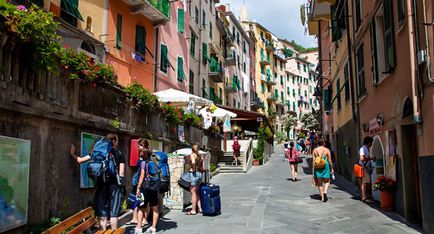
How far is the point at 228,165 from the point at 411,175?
16.6 meters

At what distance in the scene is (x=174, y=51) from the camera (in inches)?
1024

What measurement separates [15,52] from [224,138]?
23.3 m

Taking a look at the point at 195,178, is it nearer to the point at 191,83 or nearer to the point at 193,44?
the point at 191,83

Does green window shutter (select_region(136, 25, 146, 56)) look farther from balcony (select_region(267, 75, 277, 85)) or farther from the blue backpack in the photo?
balcony (select_region(267, 75, 277, 85))

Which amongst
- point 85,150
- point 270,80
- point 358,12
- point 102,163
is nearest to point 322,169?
point 358,12

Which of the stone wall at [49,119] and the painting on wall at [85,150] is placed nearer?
the stone wall at [49,119]

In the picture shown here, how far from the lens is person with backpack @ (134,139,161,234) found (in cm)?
800

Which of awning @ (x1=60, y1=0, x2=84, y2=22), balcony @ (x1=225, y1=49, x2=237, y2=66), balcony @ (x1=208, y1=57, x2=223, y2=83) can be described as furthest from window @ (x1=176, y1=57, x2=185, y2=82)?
balcony @ (x1=225, y1=49, x2=237, y2=66)

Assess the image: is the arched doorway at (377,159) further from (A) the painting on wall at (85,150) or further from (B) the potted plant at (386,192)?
(A) the painting on wall at (85,150)

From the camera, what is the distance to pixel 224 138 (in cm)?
2891

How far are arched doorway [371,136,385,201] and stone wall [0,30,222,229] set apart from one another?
280 inches

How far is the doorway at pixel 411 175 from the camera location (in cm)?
881

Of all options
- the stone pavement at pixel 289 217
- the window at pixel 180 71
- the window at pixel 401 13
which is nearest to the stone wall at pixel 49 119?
the stone pavement at pixel 289 217

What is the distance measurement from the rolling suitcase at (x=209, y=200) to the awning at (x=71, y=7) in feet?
29.9
